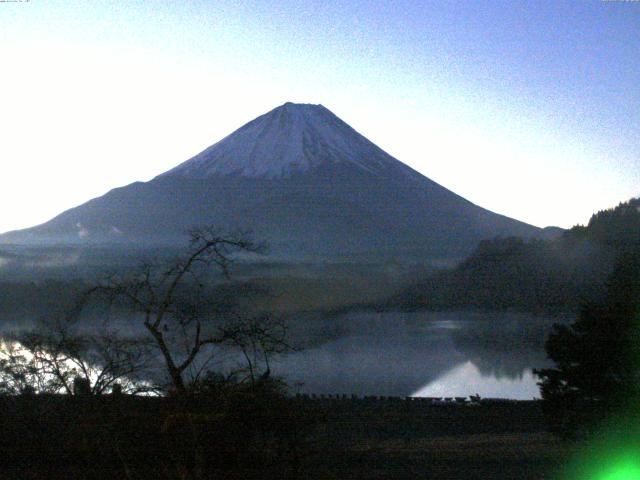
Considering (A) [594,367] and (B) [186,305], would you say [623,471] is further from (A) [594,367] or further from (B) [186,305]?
(B) [186,305]

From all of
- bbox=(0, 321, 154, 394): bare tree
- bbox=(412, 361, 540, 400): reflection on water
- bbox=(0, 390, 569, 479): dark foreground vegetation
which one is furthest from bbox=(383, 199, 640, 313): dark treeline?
bbox=(0, 321, 154, 394): bare tree

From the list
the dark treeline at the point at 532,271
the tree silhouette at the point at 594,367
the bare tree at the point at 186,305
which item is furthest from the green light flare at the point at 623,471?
the dark treeline at the point at 532,271

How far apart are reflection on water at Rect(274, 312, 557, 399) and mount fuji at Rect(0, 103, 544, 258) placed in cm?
1244

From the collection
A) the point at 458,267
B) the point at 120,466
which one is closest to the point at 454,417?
the point at 120,466

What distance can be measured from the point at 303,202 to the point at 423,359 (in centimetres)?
2883

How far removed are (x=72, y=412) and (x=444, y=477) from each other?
321 centimetres

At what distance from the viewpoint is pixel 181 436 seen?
4641mm

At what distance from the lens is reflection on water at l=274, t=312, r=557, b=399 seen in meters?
18.9

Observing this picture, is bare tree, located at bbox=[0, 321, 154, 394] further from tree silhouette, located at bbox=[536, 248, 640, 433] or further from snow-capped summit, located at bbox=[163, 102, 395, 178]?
snow-capped summit, located at bbox=[163, 102, 395, 178]

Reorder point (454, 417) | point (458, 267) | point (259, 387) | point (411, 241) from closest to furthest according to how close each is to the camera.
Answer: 1. point (259, 387)
2. point (454, 417)
3. point (458, 267)
4. point (411, 241)

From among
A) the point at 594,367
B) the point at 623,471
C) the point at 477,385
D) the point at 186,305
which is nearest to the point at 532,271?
the point at 477,385

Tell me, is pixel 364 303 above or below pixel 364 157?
below

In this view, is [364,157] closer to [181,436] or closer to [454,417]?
[454,417]

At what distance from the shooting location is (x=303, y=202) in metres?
51.5
